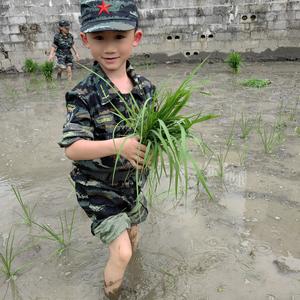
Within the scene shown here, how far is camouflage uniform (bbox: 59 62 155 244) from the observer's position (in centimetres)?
155

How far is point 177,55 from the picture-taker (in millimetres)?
9828

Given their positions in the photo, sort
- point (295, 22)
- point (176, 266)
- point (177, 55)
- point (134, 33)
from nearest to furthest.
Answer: point (134, 33)
point (176, 266)
point (295, 22)
point (177, 55)

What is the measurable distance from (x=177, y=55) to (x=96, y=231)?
8722 millimetres

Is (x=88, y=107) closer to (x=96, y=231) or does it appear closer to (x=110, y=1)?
(x=110, y=1)

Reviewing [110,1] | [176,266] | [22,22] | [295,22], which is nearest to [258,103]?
[176,266]

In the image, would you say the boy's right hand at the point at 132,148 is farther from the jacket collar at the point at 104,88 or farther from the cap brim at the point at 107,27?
the cap brim at the point at 107,27

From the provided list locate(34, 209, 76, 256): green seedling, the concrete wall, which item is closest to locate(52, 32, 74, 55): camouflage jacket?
the concrete wall

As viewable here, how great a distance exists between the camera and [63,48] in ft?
27.3

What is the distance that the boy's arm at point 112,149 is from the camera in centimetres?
144

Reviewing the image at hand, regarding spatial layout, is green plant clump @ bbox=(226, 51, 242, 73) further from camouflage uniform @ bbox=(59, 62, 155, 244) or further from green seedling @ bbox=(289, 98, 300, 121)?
camouflage uniform @ bbox=(59, 62, 155, 244)

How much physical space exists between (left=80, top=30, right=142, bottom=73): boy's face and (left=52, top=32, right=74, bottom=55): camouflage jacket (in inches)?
281

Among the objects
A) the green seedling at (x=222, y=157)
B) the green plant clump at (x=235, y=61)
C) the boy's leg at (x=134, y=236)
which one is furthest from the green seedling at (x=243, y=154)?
the green plant clump at (x=235, y=61)

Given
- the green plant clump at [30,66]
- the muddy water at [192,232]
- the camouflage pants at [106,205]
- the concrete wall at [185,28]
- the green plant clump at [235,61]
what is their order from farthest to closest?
the concrete wall at [185,28]
the green plant clump at [30,66]
the green plant clump at [235,61]
the muddy water at [192,232]
the camouflage pants at [106,205]

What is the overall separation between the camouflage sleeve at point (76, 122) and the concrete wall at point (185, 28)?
852cm
